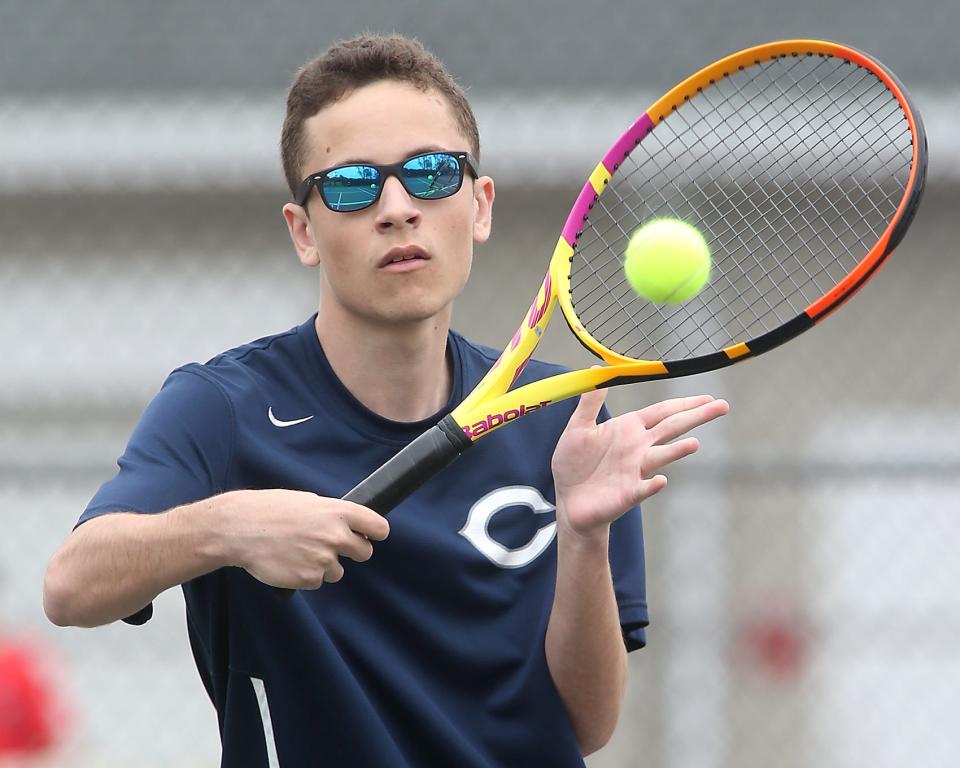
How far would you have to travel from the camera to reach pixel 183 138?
18.5ft

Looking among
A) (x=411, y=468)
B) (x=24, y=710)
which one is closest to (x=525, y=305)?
(x=24, y=710)

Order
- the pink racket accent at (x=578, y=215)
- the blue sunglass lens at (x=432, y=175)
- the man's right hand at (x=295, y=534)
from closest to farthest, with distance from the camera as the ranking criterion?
the man's right hand at (x=295, y=534) → the blue sunglass lens at (x=432, y=175) → the pink racket accent at (x=578, y=215)

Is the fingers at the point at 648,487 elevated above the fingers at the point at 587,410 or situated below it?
below

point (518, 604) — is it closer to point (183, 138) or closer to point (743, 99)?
point (743, 99)

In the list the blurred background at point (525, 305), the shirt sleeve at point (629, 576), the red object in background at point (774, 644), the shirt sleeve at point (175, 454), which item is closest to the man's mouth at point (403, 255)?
the shirt sleeve at point (175, 454)

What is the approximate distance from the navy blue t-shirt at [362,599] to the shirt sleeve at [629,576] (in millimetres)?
149

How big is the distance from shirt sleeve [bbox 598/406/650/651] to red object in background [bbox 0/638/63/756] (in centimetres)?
204

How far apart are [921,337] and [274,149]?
2689mm

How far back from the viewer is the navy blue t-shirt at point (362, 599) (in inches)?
91.4

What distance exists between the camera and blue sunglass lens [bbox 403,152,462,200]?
2393mm

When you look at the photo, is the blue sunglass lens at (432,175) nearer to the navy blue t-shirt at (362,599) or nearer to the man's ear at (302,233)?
the man's ear at (302,233)

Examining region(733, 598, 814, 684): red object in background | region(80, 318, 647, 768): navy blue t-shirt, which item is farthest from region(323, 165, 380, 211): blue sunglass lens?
region(733, 598, 814, 684): red object in background

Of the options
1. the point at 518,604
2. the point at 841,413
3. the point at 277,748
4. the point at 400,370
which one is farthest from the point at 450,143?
the point at 841,413

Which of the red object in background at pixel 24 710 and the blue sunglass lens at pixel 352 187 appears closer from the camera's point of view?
the blue sunglass lens at pixel 352 187
